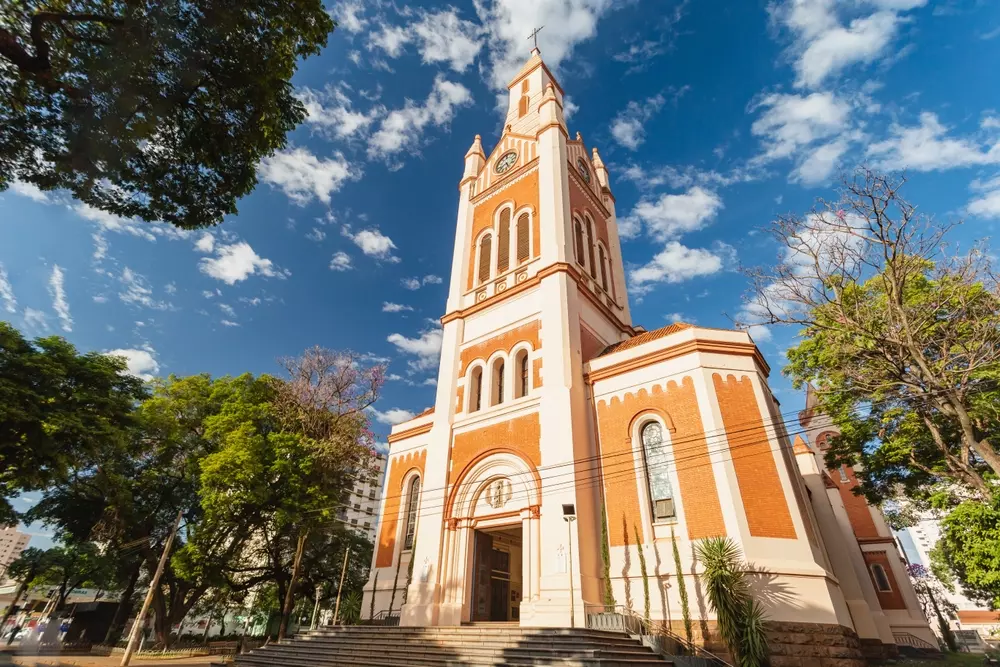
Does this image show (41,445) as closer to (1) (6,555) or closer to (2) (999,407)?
(2) (999,407)

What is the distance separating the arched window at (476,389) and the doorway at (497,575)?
451cm

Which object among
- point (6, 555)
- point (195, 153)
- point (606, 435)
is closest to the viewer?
point (195, 153)

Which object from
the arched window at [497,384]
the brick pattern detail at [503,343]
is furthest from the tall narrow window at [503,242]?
the arched window at [497,384]

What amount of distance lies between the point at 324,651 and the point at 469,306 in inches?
516

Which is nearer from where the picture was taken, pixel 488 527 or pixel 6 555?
pixel 488 527

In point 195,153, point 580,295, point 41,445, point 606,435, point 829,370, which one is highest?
point 580,295

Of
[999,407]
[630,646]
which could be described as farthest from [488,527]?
[999,407]

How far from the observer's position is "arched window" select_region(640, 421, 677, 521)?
43.5 feet

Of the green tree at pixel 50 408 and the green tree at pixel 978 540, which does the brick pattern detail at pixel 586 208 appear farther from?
the green tree at pixel 50 408

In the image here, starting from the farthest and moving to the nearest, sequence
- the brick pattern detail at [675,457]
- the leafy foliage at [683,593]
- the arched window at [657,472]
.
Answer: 1. the arched window at [657,472]
2. the brick pattern detail at [675,457]
3. the leafy foliage at [683,593]

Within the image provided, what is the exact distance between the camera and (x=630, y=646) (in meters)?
10.6

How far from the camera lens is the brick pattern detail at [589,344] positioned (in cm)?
1777

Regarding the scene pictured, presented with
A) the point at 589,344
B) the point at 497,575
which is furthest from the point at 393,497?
the point at 589,344

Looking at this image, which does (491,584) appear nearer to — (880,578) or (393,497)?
(393,497)
